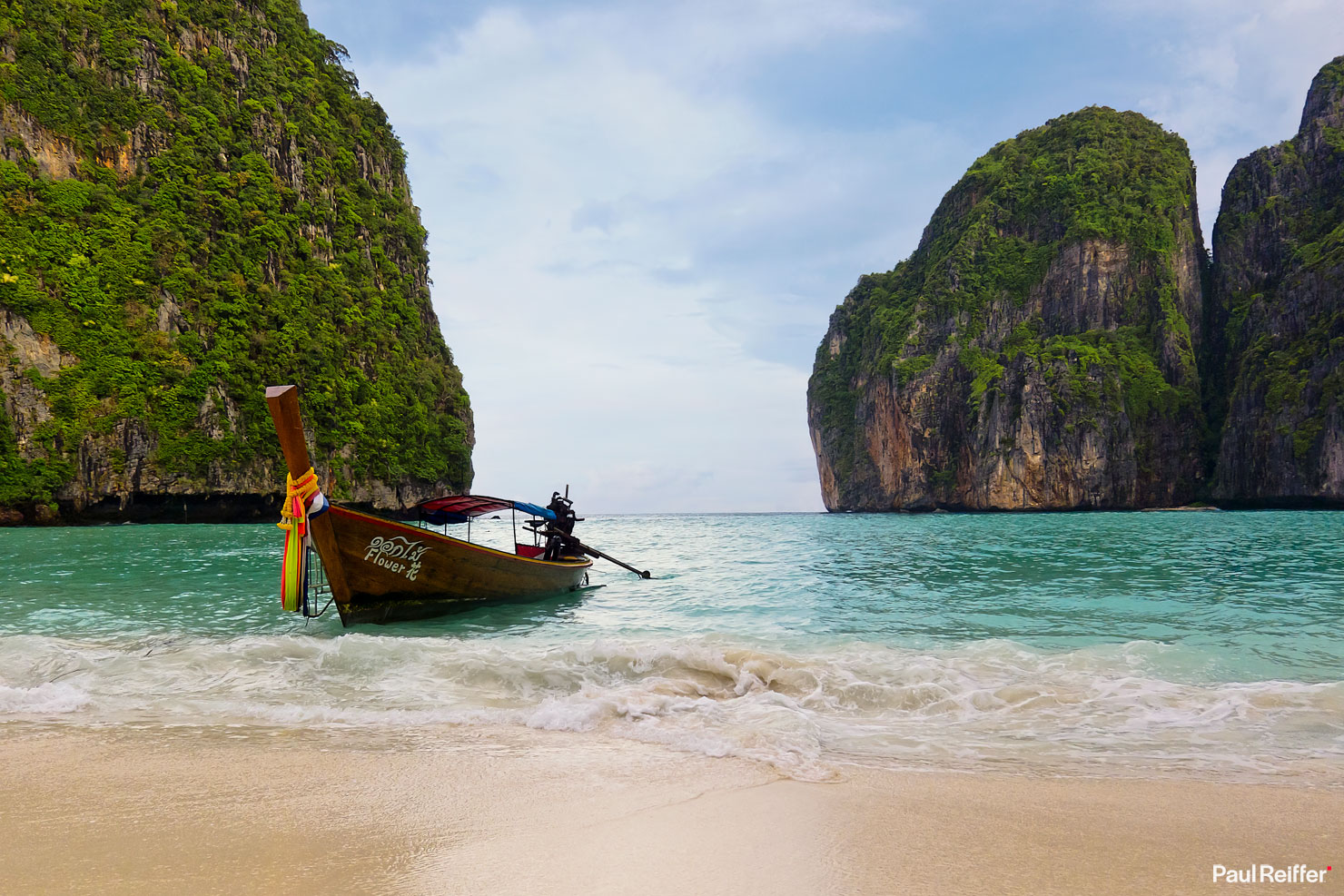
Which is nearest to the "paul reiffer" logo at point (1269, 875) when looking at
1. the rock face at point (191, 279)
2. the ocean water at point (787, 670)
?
the ocean water at point (787, 670)

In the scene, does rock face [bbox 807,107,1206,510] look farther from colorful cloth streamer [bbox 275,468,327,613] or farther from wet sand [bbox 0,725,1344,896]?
wet sand [bbox 0,725,1344,896]

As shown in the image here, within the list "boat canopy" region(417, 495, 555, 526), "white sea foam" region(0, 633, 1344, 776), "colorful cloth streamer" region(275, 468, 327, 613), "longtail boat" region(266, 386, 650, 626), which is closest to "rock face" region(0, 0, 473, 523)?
"boat canopy" region(417, 495, 555, 526)

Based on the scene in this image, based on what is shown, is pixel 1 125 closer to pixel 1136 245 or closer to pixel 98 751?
pixel 98 751

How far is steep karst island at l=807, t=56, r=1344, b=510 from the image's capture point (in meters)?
60.8

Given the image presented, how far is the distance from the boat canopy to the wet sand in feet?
26.2

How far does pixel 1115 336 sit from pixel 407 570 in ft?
273

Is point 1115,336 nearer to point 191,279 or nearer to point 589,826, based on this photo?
point 191,279

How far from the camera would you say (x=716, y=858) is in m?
2.57

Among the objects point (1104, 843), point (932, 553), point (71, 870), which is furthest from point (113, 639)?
point (932, 553)

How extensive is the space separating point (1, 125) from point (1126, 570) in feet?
173

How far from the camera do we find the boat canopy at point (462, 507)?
12.1m

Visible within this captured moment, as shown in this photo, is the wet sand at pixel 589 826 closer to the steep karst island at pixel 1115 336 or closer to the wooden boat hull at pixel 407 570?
the wooden boat hull at pixel 407 570

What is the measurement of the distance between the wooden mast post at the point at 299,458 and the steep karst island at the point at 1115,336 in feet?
225

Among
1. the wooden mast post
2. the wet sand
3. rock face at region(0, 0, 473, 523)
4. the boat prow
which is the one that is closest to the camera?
the wet sand
